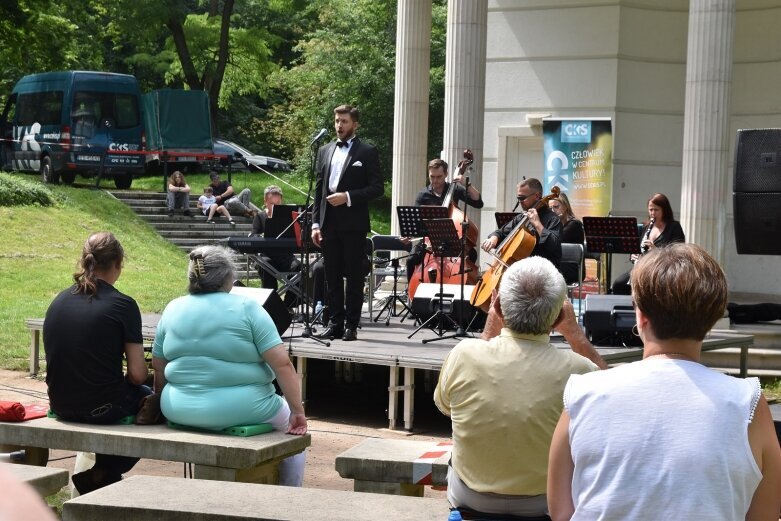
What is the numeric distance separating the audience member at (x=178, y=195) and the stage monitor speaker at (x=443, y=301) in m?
14.5

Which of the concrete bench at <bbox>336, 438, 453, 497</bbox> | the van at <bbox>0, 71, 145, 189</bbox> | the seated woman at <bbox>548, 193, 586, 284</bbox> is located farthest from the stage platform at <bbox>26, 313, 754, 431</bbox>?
the van at <bbox>0, 71, 145, 189</bbox>

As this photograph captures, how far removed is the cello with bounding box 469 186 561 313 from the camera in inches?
399

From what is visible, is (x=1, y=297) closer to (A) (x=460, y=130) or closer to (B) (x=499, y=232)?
(A) (x=460, y=130)

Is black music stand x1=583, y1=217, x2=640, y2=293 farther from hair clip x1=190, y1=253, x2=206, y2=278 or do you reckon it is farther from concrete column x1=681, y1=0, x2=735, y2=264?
hair clip x1=190, y1=253, x2=206, y2=278

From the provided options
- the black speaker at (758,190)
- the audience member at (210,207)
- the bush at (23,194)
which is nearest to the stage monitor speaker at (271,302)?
the black speaker at (758,190)

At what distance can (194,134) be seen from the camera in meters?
30.0

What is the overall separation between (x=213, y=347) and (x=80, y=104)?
24.2 metres

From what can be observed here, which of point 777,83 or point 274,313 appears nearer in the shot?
point 274,313

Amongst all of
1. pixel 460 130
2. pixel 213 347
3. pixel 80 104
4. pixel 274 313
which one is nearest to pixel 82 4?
pixel 80 104

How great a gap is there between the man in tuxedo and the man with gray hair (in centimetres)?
566

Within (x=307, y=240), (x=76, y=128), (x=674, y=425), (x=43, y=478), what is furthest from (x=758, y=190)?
(x=76, y=128)

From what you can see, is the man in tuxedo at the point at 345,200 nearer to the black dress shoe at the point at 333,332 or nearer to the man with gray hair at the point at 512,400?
the black dress shoe at the point at 333,332

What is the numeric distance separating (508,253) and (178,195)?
16.2 meters

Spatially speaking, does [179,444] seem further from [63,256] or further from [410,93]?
[63,256]
